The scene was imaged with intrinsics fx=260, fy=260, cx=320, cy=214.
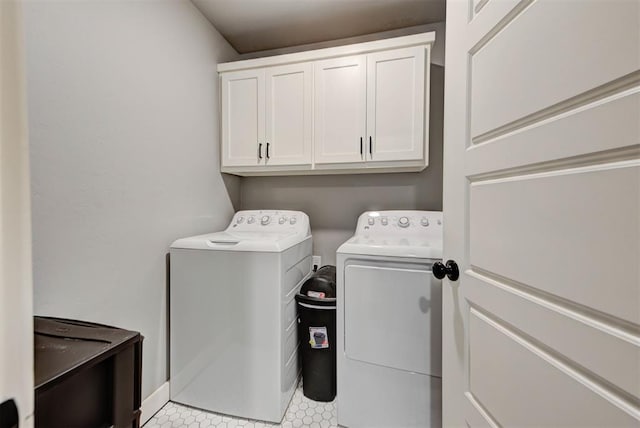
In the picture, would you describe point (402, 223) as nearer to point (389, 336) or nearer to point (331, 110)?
point (389, 336)

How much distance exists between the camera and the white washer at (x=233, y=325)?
1.38 meters

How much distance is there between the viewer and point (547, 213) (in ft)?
1.83

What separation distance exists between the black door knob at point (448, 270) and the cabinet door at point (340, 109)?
1.02 m

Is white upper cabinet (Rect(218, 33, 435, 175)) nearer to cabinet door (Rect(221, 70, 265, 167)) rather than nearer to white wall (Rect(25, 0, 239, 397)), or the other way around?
cabinet door (Rect(221, 70, 265, 167))

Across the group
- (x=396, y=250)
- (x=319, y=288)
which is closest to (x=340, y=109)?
(x=396, y=250)

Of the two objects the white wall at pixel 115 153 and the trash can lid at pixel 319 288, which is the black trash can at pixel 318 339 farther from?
the white wall at pixel 115 153

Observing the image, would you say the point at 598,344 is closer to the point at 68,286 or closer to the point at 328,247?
the point at 68,286

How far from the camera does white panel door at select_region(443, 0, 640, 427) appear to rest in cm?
42

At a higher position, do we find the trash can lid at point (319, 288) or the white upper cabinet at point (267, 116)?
the white upper cabinet at point (267, 116)

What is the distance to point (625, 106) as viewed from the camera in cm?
41

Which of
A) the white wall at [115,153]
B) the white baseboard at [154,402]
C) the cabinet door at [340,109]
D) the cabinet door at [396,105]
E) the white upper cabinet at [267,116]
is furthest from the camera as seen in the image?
the white upper cabinet at [267,116]

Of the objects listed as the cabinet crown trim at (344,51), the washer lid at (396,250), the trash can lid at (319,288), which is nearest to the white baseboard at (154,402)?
the trash can lid at (319,288)

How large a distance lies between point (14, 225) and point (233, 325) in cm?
126

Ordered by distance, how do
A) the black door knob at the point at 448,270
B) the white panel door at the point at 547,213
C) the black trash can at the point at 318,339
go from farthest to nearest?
the black trash can at the point at 318,339
the black door knob at the point at 448,270
the white panel door at the point at 547,213
